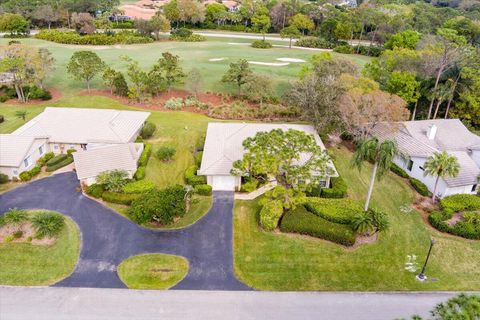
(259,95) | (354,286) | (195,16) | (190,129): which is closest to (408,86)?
(259,95)

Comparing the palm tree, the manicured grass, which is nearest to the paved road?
the manicured grass

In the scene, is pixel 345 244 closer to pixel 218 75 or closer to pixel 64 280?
pixel 64 280

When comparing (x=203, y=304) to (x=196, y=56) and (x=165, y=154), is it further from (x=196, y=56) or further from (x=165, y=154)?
(x=196, y=56)

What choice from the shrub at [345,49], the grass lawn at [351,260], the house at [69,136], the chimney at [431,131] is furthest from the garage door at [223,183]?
the shrub at [345,49]

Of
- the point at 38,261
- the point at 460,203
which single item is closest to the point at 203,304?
the point at 38,261

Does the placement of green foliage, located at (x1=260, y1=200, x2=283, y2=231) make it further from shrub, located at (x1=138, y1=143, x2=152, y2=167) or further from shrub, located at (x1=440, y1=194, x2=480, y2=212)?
shrub, located at (x1=440, y1=194, x2=480, y2=212)

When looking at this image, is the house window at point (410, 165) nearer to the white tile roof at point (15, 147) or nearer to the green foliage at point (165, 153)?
the green foliage at point (165, 153)

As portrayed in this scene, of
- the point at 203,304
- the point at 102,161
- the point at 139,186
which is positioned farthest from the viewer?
Result: the point at 102,161
